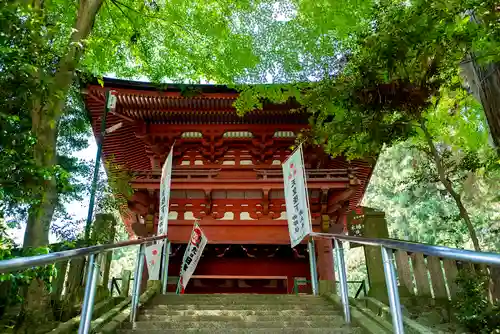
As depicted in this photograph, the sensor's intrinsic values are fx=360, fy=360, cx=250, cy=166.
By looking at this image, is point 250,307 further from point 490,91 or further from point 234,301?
point 490,91

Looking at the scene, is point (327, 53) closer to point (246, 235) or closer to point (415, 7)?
point (415, 7)

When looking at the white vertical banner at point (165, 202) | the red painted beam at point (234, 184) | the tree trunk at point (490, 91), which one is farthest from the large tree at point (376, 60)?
the white vertical banner at point (165, 202)

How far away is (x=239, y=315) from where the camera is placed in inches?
173

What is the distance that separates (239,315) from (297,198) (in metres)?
3.19

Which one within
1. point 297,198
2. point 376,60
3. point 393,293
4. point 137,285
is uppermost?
point 376,60

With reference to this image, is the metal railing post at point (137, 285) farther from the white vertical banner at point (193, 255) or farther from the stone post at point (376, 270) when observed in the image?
the white vertical banner at point (193, 255)

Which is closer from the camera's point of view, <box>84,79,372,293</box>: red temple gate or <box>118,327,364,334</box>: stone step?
<box>118,327,364,334</box>: stone step

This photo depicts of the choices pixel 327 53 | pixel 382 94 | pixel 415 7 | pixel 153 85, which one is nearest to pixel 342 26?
pixel 327 53

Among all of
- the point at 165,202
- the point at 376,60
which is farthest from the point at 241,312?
the point at 376,60

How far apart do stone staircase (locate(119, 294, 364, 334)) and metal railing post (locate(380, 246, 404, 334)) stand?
125cm

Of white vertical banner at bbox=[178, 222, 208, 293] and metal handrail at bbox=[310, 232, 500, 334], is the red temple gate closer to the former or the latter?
white vertical banner at bbox=[178, 222, 208, 293]

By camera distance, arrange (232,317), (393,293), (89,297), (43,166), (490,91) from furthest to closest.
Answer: (490,91), (232,317), (43,166), (89,297), (393,293)

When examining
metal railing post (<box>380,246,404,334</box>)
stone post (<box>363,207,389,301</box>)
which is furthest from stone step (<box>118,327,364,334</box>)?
stone post (<box>363,207,389,301</box>)

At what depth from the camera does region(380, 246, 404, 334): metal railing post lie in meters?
2.54
